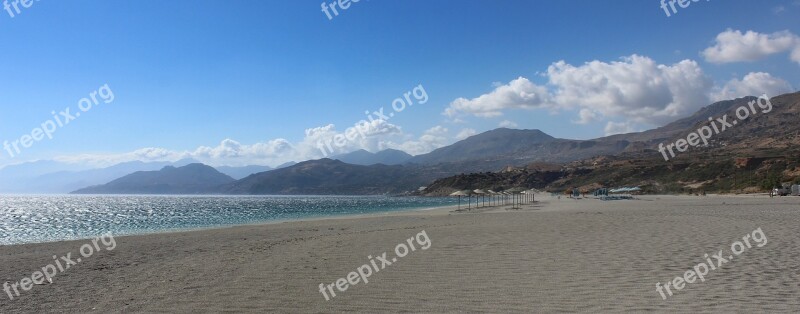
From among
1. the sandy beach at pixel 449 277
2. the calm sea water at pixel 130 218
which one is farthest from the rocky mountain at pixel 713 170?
the sandy beach at pixel 449 277

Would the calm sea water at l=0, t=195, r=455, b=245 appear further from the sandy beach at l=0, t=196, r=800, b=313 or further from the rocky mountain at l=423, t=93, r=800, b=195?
the rocky mountain at l=423, t=93, r=800, b=195

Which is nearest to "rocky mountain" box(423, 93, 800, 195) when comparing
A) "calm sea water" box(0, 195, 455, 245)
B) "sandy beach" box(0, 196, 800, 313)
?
"calm sea water" box(0, 195, 455, 245)

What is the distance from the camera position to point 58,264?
15.5 meters

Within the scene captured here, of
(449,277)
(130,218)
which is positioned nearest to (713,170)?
(130,218)

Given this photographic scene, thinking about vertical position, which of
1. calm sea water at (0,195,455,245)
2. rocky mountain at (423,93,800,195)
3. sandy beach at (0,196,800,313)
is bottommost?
sandy beach at (0,196,800,313)

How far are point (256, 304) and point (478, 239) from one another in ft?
35.5

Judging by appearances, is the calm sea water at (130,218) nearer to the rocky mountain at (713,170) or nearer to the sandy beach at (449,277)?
the sandy beach at (449,277)

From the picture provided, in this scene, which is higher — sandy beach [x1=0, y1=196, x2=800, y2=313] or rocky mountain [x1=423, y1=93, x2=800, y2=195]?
rocky mountain [x1=423, y1=93, x2=800, y2=195]

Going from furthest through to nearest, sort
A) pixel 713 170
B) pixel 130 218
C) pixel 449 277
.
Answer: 1. pixel 713 170
2. pixel 130 218
3. pixel 449 277

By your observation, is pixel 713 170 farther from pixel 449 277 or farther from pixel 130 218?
pixel 449 277

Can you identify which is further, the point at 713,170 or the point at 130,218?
the point at 713,170

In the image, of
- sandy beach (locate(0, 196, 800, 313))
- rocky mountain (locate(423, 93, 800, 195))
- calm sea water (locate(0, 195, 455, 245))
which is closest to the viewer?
sandy beach (locate(0, 196, 800, 313))

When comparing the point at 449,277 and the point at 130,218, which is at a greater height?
the point at 130,218

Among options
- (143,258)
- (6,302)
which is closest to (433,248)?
(143,258)
